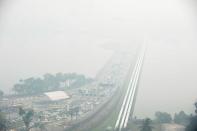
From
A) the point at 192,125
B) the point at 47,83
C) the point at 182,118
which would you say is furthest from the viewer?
the point at 47,83

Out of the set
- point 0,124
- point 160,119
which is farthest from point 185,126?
point 0,124

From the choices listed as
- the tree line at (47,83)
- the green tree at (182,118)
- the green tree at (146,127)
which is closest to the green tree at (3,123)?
the tree line at (47,83)

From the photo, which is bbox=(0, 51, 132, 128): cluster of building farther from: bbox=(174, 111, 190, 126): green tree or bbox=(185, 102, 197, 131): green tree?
bbox=(185, 102, 197, 131): green tree

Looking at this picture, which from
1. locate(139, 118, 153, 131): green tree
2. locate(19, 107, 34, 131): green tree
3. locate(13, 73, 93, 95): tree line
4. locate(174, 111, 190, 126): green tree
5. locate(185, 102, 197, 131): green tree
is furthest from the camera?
locate(13, 73, 93, 95): tree line

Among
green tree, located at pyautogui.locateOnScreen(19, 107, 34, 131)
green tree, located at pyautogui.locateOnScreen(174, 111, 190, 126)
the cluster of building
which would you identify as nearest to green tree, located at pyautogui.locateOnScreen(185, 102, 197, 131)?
green tree, located at pyautogui.locateOnScreen(174, 111, 190, 126)

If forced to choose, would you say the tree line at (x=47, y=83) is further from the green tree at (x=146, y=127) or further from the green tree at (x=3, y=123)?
the green tree at (x=146, y=127)

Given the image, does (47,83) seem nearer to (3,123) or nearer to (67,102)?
(67,102)

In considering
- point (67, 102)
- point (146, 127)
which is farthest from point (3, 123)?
point (146, 127)

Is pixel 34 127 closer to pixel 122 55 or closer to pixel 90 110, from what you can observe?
pixel 90 110

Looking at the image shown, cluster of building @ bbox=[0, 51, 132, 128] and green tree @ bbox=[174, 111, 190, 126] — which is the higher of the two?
cluster of building @ bbox=[0, 51, 132, 128]

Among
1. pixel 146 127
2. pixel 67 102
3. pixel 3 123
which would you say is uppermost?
pixel 67 102

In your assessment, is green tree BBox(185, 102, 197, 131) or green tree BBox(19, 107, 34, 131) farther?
green tree BBox(19, 107, 34, 131)
